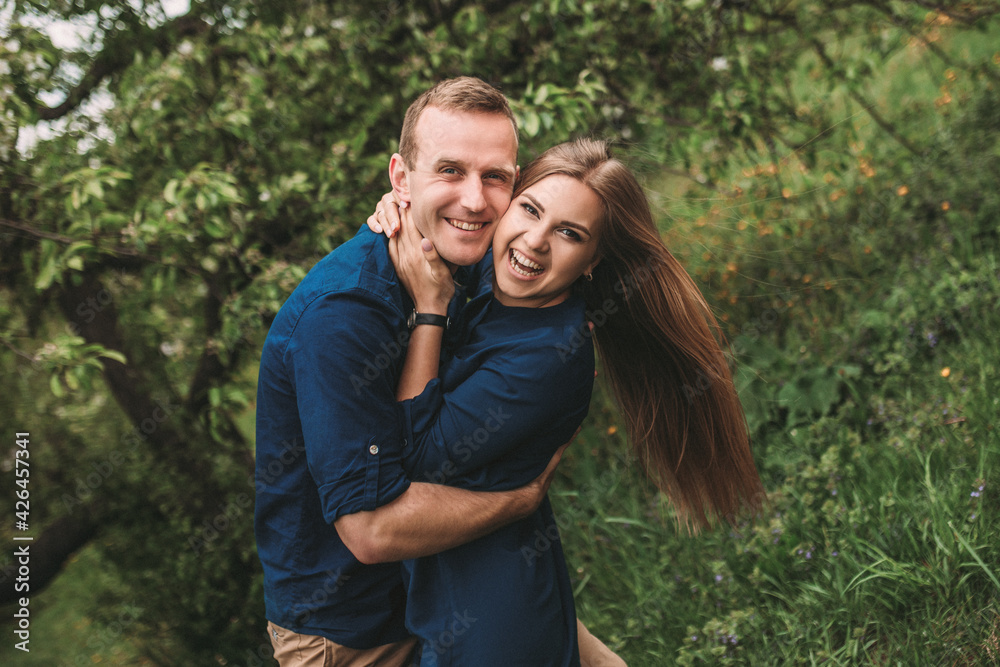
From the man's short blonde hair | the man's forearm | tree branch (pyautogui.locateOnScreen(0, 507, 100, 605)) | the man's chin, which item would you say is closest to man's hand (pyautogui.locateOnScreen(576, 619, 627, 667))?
the man's forearm

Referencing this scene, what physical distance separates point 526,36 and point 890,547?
9.82 feet

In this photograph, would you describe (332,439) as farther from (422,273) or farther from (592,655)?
(592,655)

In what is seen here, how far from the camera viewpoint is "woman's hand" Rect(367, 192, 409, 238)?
6.58ft

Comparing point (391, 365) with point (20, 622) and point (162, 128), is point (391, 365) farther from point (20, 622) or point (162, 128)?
point (20, 622)

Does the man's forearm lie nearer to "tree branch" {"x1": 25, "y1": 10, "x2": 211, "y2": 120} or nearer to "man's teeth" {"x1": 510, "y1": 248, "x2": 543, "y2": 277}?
"man's teeth" {"x1": 510, "y1": 248, "x2": 543, "y2": 277}

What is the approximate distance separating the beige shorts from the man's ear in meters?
1.29

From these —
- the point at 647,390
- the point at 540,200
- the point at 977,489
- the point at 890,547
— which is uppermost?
the point at 540,200

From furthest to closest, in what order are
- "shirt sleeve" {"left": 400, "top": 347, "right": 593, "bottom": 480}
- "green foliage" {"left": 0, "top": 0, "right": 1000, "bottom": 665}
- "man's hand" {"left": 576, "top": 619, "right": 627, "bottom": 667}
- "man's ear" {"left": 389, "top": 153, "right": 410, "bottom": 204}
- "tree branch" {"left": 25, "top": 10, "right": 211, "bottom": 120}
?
"tree branch" {"left": 25, "top": 10, "right": 211, "bottom": 120}, "green foliage" {"left": 0, "top": 0, "right": 1000, "bottom": 665}, "man's hand" {"left": 576, "top": 619, "right": 627, "bottom": 667}, "man's ear" {"left": 389, "top": 153, "right": 410, "bottom": 204}, "shirt sleeve" {"left": 400, "top": 347, "right": 593, "bottom": 480}

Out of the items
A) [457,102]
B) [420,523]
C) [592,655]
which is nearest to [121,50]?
[457,102]

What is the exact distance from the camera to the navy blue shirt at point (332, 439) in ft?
5.56

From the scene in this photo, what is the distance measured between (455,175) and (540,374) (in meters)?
0.62

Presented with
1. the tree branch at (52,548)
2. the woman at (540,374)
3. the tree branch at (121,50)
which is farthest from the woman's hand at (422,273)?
the tree branch at (52,548)

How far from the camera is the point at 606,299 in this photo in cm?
235

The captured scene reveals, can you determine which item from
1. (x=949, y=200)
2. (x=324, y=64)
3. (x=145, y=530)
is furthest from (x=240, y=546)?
(x=949, y=200)
